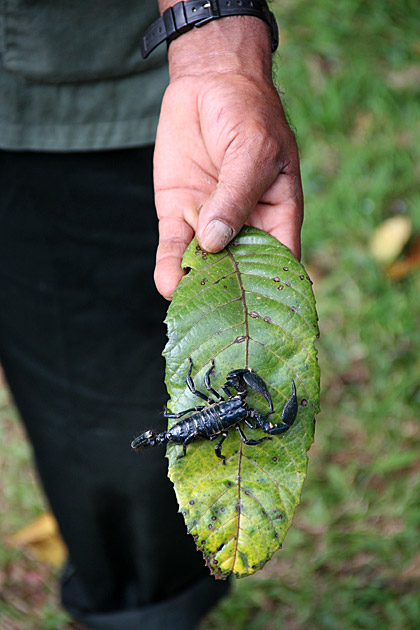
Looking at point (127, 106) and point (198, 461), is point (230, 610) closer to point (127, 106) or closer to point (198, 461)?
point (198, 461)

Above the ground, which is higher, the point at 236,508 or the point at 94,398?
the point at 236,508

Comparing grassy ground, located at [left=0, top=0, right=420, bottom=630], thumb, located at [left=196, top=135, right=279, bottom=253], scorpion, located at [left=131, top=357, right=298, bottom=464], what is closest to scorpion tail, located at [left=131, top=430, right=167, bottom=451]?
scorpion, located at [left=131, top=357, right=298, bottom=464]

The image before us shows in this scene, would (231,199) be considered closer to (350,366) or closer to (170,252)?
(170,252)

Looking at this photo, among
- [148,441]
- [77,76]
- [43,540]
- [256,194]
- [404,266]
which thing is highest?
[77,76]

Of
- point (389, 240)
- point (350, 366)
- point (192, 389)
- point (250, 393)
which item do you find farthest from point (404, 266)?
point (192, 389)

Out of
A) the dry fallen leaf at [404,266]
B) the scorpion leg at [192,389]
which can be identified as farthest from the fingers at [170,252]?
the dry fallen leaf at [404,266]

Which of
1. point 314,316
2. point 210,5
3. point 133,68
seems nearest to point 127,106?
point 133,68

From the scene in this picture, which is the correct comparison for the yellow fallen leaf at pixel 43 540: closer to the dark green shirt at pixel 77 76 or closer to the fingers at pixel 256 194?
the dark green shirt at pixel 77 76
